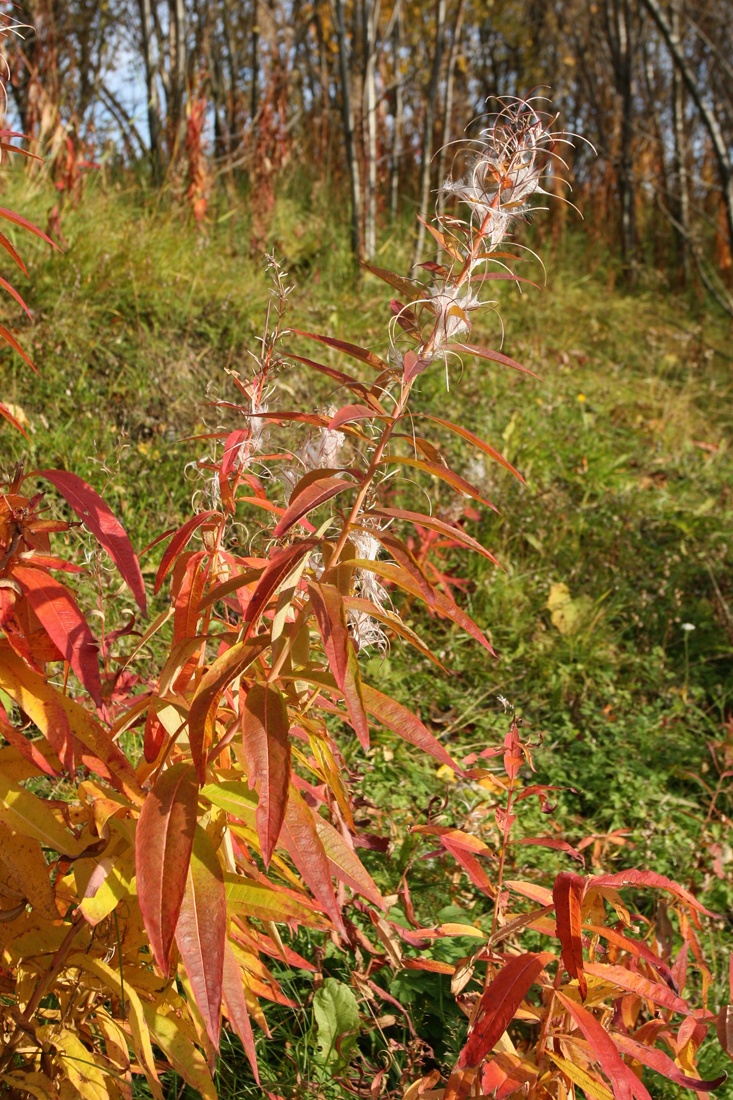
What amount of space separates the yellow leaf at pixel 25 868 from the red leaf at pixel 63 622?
0.21 meters

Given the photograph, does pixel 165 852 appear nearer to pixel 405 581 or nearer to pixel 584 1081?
pixel 405 581

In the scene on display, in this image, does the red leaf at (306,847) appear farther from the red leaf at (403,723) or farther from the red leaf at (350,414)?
the red leaf at (350,414)

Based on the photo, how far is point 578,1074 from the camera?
1.19m

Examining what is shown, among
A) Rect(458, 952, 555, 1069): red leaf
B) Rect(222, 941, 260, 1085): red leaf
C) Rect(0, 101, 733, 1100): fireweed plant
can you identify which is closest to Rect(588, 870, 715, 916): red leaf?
Rect(0, 101, 733, 1100): fireweed plant

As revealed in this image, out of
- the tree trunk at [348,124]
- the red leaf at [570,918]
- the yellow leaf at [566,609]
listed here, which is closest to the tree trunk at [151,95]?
the tree trunk at [348,124]

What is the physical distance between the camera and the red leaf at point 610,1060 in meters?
1.10

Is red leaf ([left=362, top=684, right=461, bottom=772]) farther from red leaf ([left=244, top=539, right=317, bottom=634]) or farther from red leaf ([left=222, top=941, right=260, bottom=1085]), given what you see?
red leaf ([left=222, top=941, right=260, bottom=1085])

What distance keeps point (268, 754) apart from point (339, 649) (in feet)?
0.42

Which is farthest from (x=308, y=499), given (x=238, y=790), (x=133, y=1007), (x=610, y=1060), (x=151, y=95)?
(x=151, y=95)

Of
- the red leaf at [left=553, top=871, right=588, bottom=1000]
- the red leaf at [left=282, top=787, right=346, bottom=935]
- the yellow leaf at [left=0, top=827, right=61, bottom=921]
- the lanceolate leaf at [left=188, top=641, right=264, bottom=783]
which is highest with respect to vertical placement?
the lanceolate leaf at [left=188, top=641, right=264, bottom=783]

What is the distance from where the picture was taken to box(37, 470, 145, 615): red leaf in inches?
41.0

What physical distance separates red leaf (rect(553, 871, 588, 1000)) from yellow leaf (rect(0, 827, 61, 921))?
59cm

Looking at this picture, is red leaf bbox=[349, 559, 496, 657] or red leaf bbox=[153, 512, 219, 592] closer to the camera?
red leaf bbox=[349, 559, 496, 657]

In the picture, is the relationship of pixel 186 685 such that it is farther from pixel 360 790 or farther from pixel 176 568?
pixel 360 790
